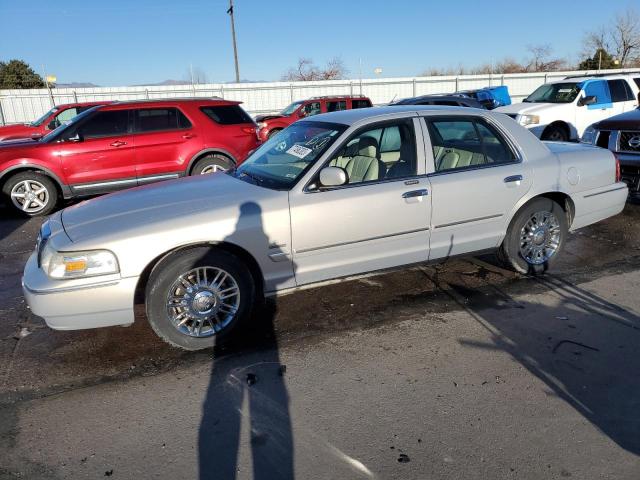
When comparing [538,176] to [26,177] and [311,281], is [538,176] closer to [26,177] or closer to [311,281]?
[311,281]

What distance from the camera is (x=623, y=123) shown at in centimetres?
736

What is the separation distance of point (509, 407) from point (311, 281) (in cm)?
169

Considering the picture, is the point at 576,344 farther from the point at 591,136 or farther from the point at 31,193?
the point at 31,193

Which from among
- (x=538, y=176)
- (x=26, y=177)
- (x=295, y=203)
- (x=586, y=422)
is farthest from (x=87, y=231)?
(x=26, y=177)

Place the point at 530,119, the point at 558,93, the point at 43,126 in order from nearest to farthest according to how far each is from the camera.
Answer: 1. the point at 530,119
2. the point at 558,93
3. the point at 43,126

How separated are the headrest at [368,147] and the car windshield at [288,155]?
0.28 m

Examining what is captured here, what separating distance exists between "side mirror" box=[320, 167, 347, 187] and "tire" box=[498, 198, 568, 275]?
1845mm

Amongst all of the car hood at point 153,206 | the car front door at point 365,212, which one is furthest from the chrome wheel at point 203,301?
the car front door at point 365,212

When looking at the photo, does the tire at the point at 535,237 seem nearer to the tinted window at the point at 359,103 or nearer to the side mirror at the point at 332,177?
the side mirror at the point at 332,177

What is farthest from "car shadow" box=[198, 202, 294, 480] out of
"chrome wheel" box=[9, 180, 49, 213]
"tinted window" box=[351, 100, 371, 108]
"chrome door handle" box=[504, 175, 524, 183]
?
"tinted window" box=[351, 100, 371, 108]

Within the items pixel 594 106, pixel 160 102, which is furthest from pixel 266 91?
pixel 160 102

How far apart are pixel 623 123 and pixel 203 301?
22.1ft

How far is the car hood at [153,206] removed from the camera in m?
3.53

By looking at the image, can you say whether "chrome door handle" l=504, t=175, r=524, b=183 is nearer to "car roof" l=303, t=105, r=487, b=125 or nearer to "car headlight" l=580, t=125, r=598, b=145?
"car roof" l=303, t=105, r=487, b=125
